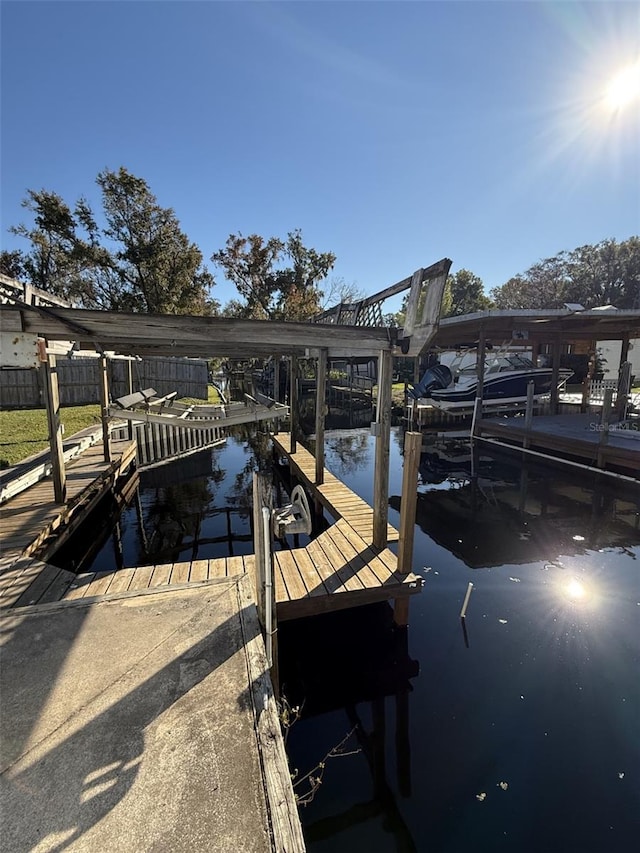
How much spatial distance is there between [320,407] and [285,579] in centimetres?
375

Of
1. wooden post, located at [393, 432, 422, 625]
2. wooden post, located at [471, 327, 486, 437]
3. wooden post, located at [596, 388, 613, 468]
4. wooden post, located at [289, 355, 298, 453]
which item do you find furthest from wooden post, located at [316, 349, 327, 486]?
wooden post, located at [471, 327, 486, 437]

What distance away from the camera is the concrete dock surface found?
179 cm

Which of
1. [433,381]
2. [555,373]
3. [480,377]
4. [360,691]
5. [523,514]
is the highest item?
[555,373]

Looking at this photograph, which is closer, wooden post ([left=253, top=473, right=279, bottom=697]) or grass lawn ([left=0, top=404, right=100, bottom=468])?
wooden post ([left=253, top=473, right=279, bottom=697])

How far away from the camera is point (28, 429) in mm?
11102

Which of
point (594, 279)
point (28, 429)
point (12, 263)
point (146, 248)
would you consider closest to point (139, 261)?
point (146, 248)

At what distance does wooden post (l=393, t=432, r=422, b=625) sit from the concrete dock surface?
180 centimetres

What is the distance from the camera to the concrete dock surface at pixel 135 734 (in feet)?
5.86

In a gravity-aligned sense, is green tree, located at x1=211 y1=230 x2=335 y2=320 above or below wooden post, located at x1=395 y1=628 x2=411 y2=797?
above

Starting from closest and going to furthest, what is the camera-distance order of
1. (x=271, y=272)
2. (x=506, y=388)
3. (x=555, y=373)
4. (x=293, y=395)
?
(x=293, y=395) < (x=555, y=373) < (x=506, y=388) < (x=271, y=272)

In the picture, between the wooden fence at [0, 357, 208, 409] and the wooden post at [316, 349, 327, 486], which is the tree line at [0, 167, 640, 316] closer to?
the wooden fence at [0, 357, 208, 409]

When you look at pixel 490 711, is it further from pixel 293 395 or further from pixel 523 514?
pixel 293 395

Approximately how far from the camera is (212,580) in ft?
13.1

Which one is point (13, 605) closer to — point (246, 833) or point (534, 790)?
point (246, 833)
